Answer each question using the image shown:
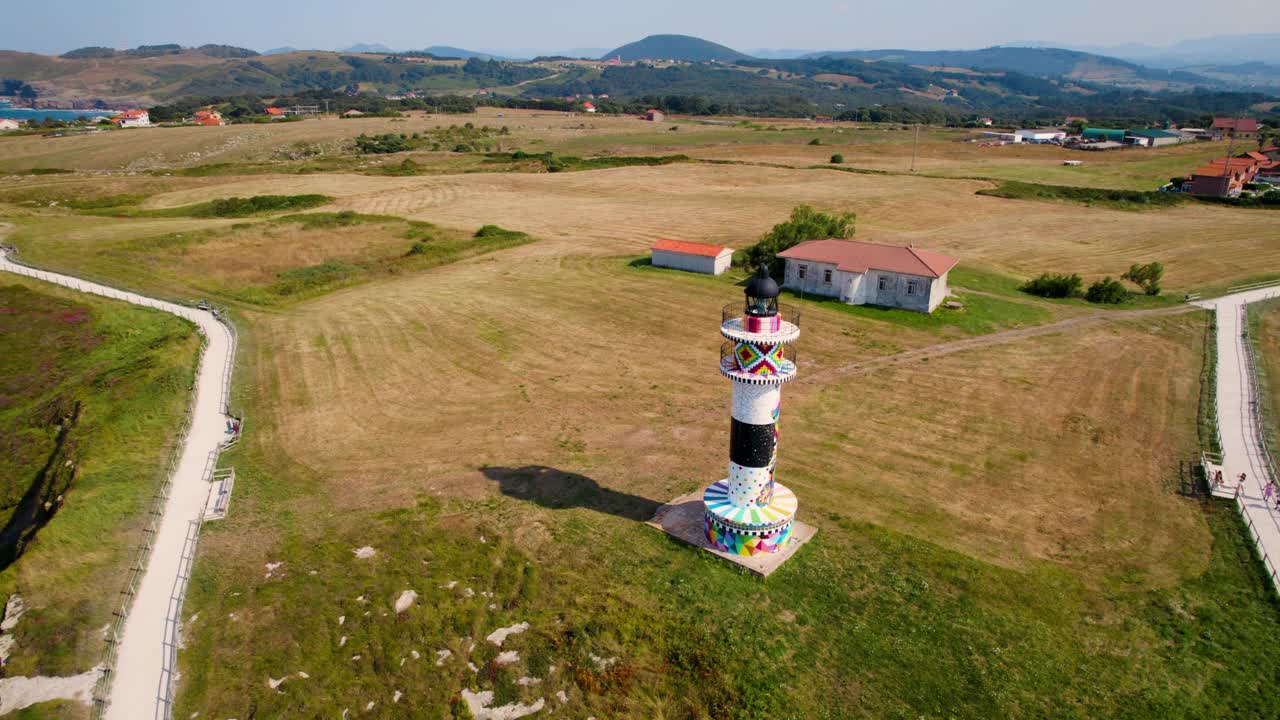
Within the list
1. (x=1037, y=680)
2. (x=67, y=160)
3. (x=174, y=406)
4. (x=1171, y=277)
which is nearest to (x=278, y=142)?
(x=67, y=160)

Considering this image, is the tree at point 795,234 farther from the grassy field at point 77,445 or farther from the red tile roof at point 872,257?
the grassy field at point 77,445

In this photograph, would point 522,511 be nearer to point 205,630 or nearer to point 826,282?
point 205,630

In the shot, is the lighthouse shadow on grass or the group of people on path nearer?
the lighthouse shadow on grass

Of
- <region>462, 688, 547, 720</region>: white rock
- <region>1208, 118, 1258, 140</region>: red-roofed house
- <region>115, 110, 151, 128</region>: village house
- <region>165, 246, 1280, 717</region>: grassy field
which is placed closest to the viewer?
<region>462, 688, 547, 720</region>: white rock

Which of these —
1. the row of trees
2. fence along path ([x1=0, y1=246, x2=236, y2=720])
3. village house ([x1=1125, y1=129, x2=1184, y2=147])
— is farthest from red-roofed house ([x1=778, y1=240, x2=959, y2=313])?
village house ([x1=1125, y1=129, x2=1184, y2=147])

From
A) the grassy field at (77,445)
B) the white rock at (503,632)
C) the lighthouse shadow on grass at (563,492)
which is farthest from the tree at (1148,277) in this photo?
the grassy field at (77,445)

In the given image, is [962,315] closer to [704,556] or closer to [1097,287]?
[1097,287]

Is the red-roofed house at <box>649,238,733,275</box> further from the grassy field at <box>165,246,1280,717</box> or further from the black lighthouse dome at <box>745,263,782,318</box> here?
the black lighthouse dome at <box>745,263,782,318</box>

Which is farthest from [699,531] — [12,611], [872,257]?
[872,257]
